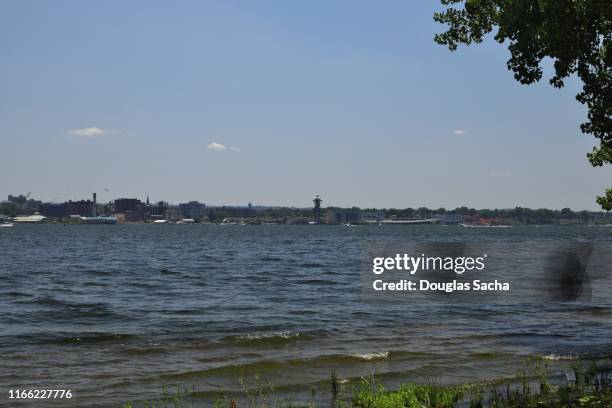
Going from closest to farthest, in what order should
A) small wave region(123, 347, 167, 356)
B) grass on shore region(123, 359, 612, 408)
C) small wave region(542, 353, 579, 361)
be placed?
grass on shore region(123, 359, 612, 408)
small wave region(542, 353, 579, 361)
small wave region(123, 347, 167, 356)

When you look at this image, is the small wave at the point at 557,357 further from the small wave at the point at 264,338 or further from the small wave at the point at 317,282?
the small wave at the point at 317,282

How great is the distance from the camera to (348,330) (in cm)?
2328

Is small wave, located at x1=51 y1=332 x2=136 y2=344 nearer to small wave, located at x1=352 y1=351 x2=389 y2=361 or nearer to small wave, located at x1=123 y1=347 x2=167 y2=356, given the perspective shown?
small wave, located at x1=123 y1=347 x2=167 y2=356

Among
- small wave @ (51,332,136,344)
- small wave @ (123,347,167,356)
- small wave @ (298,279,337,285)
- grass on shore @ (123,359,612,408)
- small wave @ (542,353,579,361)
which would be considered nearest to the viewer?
grass on shore @ (123,359,612,408)

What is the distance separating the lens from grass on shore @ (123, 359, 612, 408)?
1089 cm

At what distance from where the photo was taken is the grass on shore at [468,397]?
35.7 ft

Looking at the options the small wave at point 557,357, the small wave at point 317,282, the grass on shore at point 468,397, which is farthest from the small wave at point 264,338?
the small wave at point 317,282

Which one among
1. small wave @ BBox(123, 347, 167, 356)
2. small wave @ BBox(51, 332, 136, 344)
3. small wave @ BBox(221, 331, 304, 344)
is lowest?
small wave @ BBox(51, 332, 136, 344)

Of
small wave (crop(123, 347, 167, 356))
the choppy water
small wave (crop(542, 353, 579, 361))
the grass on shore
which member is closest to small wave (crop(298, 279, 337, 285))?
the choppy water

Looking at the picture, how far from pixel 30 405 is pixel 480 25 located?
1505cm

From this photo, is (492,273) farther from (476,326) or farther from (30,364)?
(30,364)

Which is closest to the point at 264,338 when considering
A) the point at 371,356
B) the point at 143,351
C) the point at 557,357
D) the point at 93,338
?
the point at 143,351

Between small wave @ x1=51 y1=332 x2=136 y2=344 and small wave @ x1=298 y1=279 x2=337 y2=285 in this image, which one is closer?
small wave @ x1=51 y1=332 x2=136 y2=344

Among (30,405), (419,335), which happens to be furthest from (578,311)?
(30,405)
